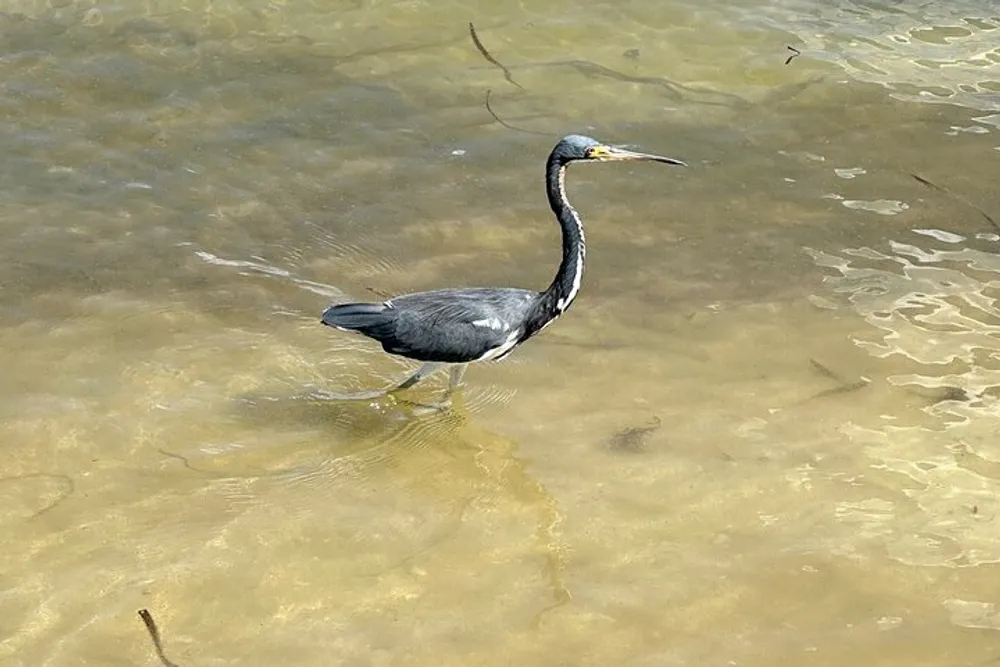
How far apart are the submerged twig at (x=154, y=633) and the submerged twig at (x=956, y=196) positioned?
230 inches

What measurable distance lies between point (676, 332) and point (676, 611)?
2354 millimetres

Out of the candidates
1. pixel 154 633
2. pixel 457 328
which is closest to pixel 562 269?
pixel 457 328

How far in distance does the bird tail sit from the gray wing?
44 millimetres

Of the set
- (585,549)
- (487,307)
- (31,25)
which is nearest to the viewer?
(585,549)

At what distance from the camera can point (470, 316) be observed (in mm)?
6969

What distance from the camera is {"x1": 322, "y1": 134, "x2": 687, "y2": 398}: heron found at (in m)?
6.97

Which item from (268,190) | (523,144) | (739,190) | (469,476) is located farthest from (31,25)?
(469,476)

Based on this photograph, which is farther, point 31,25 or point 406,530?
point 31,25

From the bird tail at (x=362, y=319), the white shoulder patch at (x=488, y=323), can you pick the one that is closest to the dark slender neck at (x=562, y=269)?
the white shoulder patch at (x=488, y=323)

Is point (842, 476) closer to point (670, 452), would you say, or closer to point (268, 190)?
point (670, 452)

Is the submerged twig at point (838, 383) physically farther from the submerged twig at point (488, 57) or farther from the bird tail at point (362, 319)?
the submerged twig at point (488, 57)

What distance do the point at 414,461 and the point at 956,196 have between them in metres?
4.46

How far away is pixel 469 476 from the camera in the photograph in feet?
21.8

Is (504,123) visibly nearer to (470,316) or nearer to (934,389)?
(470,316)
